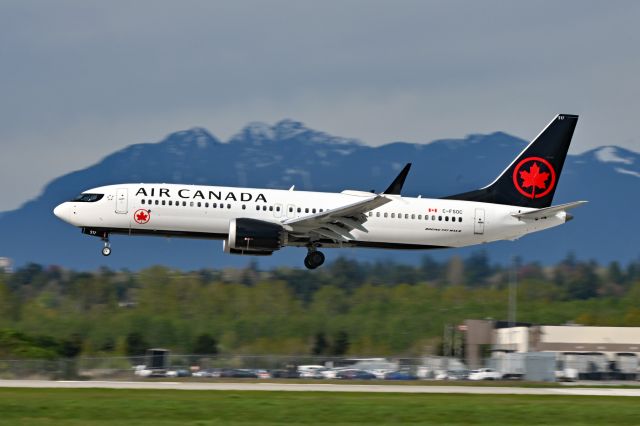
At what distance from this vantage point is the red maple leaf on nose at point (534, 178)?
5453 centimetres

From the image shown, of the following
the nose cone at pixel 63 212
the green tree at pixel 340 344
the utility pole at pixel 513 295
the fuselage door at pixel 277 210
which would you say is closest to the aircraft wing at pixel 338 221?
the fuselage door at pixel 277 210

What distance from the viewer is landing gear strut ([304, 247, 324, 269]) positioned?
1998 inches

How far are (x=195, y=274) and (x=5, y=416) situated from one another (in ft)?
156

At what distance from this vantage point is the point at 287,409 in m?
31.2

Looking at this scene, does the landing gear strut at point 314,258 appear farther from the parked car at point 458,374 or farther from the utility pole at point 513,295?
the utility pole at point 513,295

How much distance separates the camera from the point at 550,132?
56.4m

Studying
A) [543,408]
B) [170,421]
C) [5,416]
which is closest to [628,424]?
[543,408]

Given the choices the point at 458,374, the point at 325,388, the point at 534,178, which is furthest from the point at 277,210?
the point at 534,178

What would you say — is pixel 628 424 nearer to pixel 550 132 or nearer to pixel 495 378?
pixel 495 378

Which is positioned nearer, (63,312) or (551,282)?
(63,312)

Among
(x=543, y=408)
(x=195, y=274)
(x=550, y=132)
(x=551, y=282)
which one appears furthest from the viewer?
(x=551, y=282)

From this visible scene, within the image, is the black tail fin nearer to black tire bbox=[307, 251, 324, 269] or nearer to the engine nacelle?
black tire bbox=[307, 251, 324, 269]

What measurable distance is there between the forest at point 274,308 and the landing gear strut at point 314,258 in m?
11.3

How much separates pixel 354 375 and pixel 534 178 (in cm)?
1343
